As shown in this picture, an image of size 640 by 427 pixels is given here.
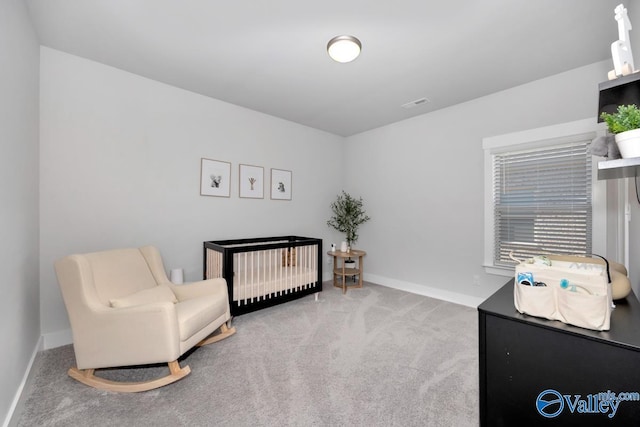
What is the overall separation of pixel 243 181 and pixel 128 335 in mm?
2205

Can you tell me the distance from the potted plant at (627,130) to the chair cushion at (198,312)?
8.05ft

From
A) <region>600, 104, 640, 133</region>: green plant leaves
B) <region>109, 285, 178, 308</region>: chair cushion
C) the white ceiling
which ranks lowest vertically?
<region>109, 285, 178, 308</region>: chair cushion

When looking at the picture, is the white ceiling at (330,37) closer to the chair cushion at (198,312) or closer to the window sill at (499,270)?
the window sill at (499,270)

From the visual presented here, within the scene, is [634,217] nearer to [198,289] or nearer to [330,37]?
[330,37]

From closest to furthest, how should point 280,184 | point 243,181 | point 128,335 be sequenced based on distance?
point 128,335
point 243,181
point 280,184

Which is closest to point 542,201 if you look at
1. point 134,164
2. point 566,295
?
point 566,295

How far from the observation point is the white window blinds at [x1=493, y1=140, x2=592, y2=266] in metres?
2.66

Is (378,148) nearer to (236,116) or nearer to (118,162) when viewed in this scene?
(236,116)

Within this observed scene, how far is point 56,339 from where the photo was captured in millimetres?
2396

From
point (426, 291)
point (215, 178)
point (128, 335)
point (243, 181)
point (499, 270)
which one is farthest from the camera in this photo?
point (426, 291)

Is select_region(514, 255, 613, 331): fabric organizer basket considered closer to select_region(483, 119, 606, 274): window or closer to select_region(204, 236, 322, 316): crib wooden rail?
select_region(483, 119, 606, 274): window

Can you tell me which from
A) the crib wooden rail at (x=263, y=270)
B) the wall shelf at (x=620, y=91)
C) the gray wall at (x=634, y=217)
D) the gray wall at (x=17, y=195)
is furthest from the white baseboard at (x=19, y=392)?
the gray wall at (x=634, y=217)

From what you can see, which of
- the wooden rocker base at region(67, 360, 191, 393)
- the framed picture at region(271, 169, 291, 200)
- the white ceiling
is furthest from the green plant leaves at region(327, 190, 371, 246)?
the wooden rocker base at region(67, 360, 191, 393)

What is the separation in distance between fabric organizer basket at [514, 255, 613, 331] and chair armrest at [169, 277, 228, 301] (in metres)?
2.27
